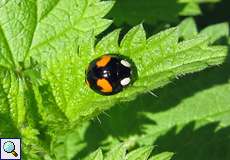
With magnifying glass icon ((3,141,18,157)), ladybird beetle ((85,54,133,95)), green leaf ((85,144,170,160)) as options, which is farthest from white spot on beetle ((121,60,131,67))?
magnifying glass icon ((3,141,18,157))

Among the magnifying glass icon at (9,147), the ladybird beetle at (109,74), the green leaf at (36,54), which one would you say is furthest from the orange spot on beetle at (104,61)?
the magnifying glass icon at (9,147)

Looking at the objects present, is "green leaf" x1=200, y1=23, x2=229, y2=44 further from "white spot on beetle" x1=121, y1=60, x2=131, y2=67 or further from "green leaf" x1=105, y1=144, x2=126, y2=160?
"green leaf" x1=105, y1=144, x2=126, y2=160

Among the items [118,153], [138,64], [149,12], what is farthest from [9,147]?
[149,12]

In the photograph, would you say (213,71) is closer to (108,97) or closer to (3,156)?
(108,97)

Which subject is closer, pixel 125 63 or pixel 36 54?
pixel 125 63

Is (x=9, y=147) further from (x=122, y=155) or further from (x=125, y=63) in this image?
(x=125, y=63)

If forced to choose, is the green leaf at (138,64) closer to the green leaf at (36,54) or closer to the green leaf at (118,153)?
the green leaf at (36,54)

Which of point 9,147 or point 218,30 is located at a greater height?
point 218,30

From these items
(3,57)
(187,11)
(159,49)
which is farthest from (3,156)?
(187,11)
